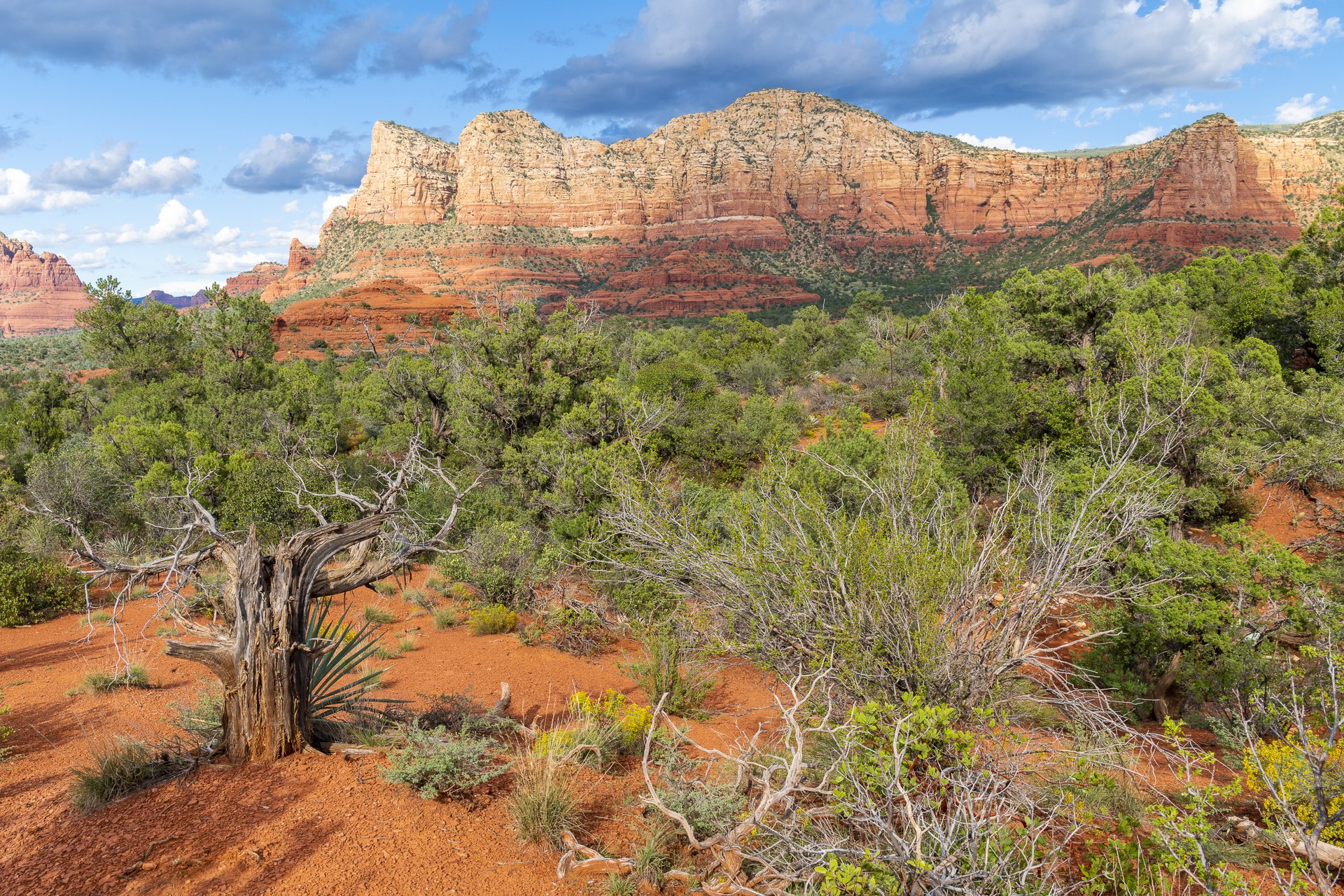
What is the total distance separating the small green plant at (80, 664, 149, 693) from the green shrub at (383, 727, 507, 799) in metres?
4.51

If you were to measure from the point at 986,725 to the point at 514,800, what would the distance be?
3.38 metres

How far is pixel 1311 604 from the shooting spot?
21.0 ft

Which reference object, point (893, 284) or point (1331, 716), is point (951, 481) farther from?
point (893, 284)

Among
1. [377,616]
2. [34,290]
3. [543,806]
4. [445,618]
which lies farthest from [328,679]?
[34,290]

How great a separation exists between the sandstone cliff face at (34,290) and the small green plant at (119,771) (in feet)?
702

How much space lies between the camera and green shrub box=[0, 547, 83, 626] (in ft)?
35.0

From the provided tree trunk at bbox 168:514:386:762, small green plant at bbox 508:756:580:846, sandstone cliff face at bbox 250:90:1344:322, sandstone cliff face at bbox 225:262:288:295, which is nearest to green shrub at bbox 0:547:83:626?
tree trunk at bbox 168:514:386:762

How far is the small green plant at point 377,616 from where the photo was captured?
36.5 feet

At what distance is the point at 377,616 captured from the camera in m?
11.3

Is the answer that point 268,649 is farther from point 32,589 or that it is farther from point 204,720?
point 32,589

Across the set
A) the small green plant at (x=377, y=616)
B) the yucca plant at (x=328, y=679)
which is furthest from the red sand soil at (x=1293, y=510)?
the small green plant at (x=377, y=616)

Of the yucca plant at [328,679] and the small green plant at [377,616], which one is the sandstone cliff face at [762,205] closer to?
the small green plant at [377,616]

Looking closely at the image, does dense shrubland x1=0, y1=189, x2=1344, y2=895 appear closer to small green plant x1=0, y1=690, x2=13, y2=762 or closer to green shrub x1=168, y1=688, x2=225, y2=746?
green shrub x1=168, y1=688, x2=225, y2=746

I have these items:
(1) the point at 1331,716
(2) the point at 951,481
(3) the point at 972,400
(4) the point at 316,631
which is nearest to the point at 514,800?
(4) the point at 316,631
